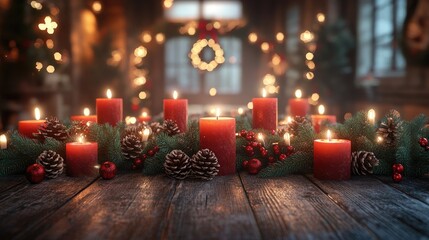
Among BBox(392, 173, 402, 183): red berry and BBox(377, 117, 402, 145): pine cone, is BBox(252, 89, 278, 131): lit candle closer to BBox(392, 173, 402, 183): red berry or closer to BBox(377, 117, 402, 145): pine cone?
BBox(377, 117, 402, 145): pine cone

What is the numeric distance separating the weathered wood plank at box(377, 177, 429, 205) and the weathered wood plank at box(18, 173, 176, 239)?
0.63m

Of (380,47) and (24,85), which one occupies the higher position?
(380,47)

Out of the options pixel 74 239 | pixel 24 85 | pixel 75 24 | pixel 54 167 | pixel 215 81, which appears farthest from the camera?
pixel 215 81

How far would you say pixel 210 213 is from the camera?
40.7 inches

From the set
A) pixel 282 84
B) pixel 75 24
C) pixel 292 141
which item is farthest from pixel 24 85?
pixel 292 141

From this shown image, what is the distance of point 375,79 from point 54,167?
474 cm

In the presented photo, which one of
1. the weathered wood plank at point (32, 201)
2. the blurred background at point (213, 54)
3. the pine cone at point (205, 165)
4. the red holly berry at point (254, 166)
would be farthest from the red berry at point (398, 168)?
the blurred background at point (213, 54)

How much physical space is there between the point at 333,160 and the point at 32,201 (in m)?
0.85

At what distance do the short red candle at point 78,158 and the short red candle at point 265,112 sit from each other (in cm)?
63

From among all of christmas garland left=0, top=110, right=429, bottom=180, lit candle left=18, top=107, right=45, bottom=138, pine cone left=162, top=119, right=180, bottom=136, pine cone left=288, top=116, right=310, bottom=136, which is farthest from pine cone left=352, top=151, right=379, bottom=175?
lit candle left=18, top=107, right=45, bottom=138

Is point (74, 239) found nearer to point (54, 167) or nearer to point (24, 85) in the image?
point (54, 167)

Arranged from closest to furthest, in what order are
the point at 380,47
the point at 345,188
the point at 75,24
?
the point at 345,188
the point at 380,47
the point at 75,24

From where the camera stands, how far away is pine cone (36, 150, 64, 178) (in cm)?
141

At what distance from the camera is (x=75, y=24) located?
766 cm
